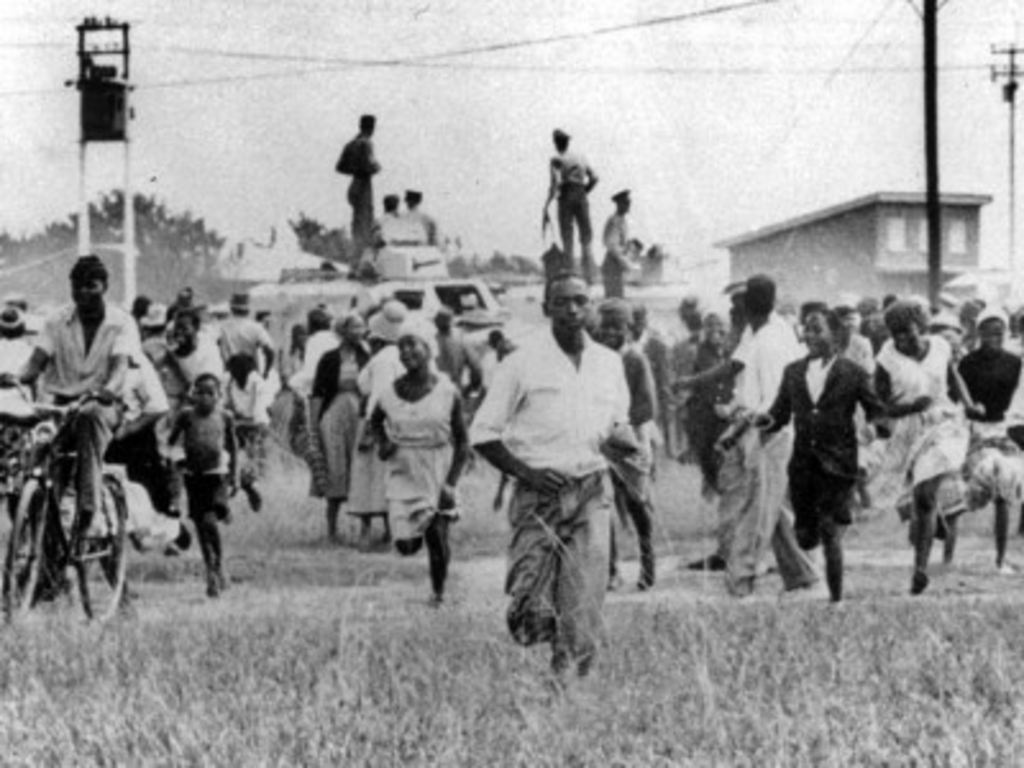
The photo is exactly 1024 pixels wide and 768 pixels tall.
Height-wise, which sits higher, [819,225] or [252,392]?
[819,225]

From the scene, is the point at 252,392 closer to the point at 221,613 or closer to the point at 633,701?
the point at 221,613

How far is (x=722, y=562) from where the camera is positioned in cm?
1346

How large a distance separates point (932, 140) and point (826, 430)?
17.8 m

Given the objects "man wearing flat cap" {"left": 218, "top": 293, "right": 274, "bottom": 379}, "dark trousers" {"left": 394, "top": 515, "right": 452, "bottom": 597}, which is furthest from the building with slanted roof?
"dark trousers" {"left": 394, "top": 515, "right": 452, "bottom": 597}

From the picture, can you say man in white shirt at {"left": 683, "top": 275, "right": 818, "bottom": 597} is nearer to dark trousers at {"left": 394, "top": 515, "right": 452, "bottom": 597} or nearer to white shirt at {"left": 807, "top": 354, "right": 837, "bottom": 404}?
white shirt at {"left": 807, "top": 354, "right": 837, "bottom": 404}

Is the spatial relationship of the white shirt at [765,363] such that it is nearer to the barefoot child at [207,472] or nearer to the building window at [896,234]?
the barefoot child at [207,472]

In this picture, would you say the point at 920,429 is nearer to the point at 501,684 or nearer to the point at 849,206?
the point at 501,684

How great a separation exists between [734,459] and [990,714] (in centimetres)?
513

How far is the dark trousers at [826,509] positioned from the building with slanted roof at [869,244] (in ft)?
145

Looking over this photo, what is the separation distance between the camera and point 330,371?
15609mm

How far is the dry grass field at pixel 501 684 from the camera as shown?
249 inches

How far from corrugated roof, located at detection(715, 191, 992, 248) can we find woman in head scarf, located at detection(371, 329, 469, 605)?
46435 mm

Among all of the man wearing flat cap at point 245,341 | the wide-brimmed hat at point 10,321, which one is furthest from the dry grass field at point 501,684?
the man wearing flat cap at point 245,341

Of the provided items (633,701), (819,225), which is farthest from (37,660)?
(819,225)
